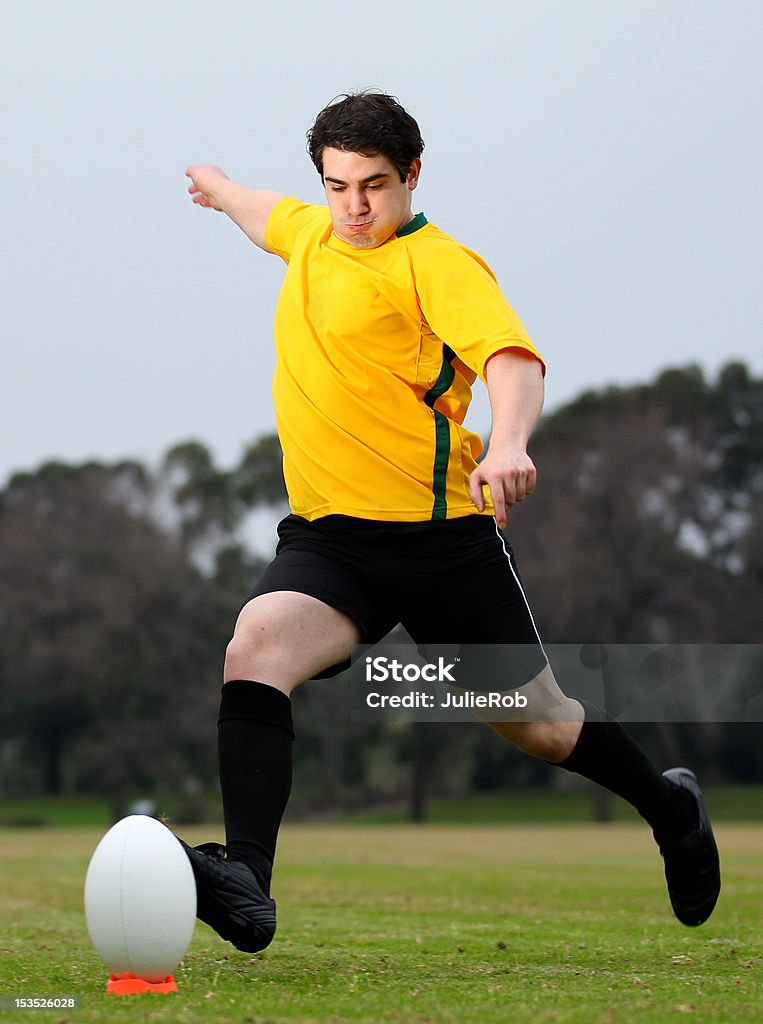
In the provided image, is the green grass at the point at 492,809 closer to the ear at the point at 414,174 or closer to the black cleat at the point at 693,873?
the black cleat at the point at 693,873

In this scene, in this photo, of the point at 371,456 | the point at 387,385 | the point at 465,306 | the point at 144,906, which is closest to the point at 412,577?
the point at 371,456

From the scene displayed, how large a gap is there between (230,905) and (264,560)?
52838mm

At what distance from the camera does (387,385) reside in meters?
4.49

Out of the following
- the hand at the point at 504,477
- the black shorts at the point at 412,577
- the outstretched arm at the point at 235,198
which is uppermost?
the outstretched arm at the point at 235,198

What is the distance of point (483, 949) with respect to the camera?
5.58m

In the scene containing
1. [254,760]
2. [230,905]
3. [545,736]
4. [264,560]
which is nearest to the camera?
[230,905]

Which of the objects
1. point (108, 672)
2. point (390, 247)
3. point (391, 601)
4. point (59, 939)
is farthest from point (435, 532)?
point (108, 672)

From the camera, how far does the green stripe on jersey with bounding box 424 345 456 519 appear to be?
453 cm

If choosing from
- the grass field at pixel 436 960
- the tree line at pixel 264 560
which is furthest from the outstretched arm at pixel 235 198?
the tree line at pixel 264 560

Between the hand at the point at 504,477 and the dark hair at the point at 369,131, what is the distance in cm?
111

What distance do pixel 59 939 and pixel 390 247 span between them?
3370mm

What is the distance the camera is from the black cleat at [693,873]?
17.1 ft

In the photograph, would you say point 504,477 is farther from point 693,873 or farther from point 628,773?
point 693,873

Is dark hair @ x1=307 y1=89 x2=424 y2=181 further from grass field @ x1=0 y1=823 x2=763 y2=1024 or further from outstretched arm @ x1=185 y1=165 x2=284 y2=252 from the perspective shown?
grass field @ x1=0 y1=823 x2=763 y2=1024
